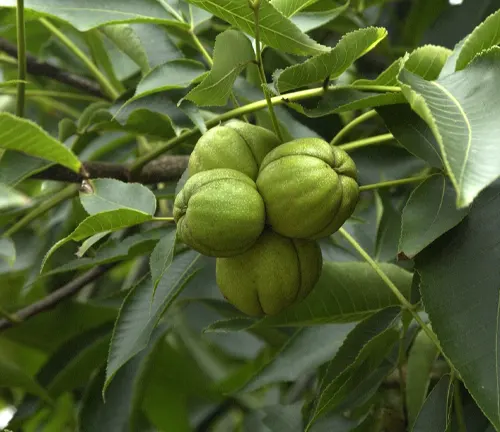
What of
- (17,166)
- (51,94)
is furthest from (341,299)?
(51,94)

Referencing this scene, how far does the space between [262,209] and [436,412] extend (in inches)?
13.7

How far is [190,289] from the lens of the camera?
1.31m

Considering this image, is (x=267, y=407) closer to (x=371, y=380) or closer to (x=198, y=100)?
(x=371, y=380)

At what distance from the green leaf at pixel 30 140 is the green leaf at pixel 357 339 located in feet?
1.39

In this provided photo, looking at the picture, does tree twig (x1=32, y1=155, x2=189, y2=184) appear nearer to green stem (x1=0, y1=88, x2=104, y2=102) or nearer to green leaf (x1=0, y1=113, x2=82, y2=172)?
green leaf (x1=0, y1=113, x2=82, y2=172)

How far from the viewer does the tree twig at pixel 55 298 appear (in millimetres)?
1321

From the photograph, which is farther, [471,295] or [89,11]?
[89,11]

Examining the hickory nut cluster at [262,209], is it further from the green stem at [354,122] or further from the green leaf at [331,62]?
the green stem at [354,122]

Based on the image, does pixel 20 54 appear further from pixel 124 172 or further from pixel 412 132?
pixel 412 132

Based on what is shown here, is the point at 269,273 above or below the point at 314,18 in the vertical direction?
below

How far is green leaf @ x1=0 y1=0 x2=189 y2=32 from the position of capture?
1.02m

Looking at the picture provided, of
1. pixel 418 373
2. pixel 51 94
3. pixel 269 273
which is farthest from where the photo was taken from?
pixel 51 94

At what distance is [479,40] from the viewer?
857 mm

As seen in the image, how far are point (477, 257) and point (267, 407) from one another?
2.02 ft
